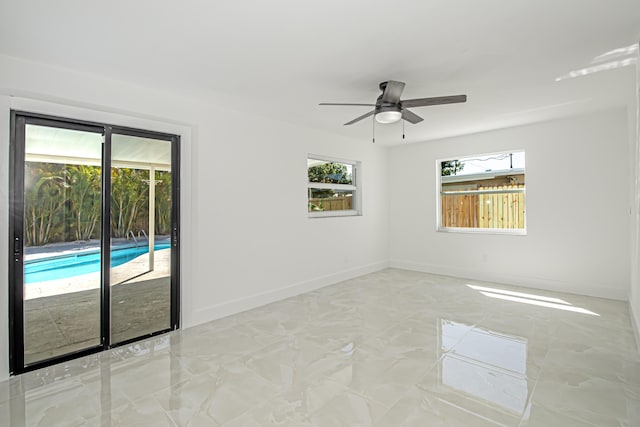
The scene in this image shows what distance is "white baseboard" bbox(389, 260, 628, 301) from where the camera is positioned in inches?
167

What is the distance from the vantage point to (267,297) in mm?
4230

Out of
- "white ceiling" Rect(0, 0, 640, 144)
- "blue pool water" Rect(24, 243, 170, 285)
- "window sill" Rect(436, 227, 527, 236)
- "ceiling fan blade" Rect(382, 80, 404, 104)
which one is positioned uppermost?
"white ceiling" Rect(0, 0, 640, 144)

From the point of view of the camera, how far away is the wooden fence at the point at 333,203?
16.8ft

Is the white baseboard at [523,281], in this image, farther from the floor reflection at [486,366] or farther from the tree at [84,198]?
the tree at [84,198]

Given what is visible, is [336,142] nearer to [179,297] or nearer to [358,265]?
[358,265]

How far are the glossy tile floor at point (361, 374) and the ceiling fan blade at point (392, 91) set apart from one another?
7.35 feet

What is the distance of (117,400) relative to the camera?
2.15 m

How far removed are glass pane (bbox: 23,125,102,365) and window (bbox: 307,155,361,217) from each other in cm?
279

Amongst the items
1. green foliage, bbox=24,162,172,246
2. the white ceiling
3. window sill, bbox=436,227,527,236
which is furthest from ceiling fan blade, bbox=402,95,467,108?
window sill, bbox=436,227,527,236

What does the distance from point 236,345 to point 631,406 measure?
2.90 meters

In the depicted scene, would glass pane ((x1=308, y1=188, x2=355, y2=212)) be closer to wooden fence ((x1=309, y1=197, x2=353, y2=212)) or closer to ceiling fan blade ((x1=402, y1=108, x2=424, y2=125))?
wooden fence ((x1=309, y1=197, x2=353, y2=212))

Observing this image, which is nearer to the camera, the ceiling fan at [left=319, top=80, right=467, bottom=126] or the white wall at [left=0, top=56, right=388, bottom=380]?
the white wall at [left=0, top=56, right=388, bottom=380]

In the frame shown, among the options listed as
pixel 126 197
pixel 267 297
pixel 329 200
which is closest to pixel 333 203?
pixel 329 200

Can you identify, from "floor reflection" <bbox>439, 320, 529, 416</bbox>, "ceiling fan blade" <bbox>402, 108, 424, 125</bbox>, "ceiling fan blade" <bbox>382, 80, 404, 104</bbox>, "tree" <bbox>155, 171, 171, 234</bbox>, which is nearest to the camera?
"floor reflection" <bbox>439, 320, 529, 416</bbox>
